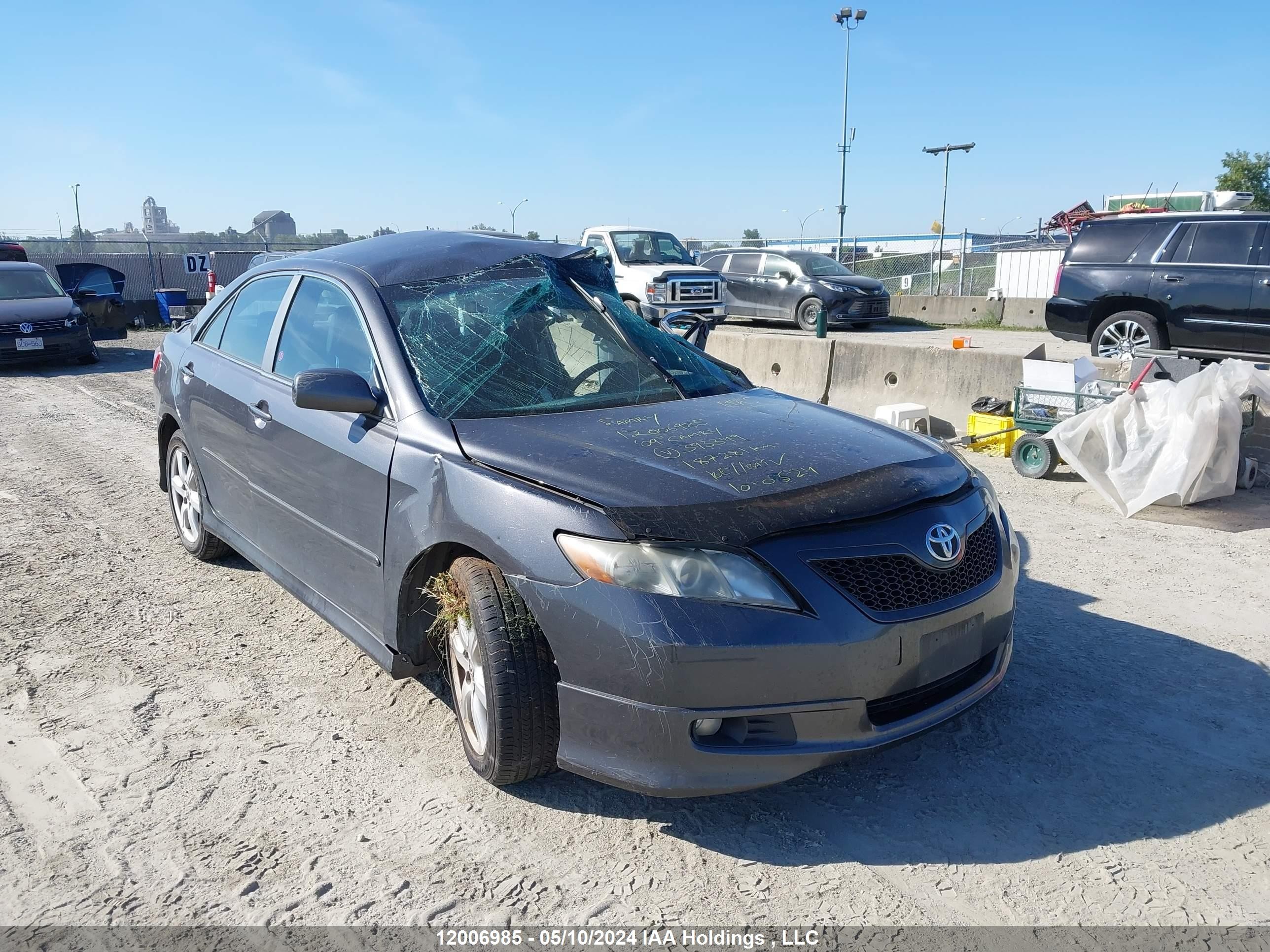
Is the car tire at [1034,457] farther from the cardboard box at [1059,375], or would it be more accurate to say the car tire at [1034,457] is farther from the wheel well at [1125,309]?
the wheel well at [1125,309]

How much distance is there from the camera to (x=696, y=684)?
259cm

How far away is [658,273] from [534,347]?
13.7 m

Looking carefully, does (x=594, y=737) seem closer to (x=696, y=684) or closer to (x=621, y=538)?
(x=696, y=684)

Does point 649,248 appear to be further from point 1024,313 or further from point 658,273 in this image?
point 1024,313

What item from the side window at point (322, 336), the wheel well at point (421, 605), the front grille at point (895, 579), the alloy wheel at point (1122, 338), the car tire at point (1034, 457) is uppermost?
the side window at point (322, 336)

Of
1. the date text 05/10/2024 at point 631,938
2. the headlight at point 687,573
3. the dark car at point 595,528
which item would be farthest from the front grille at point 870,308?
the date text 05/10/2024 at point 631,938

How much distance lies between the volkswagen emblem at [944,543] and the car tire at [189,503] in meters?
3.74

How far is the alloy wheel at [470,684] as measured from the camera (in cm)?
303

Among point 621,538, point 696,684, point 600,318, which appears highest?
point 600,318

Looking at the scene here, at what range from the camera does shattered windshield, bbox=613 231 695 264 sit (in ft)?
58.4

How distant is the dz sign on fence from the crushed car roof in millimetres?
19439

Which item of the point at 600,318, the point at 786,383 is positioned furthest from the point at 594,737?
the point at 786,383

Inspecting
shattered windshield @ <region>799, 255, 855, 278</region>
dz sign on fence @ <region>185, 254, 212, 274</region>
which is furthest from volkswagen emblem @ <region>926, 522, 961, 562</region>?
dz sign on fence @ <region>185, 254, 212, 274</region>

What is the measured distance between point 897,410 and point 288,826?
6457 mm
